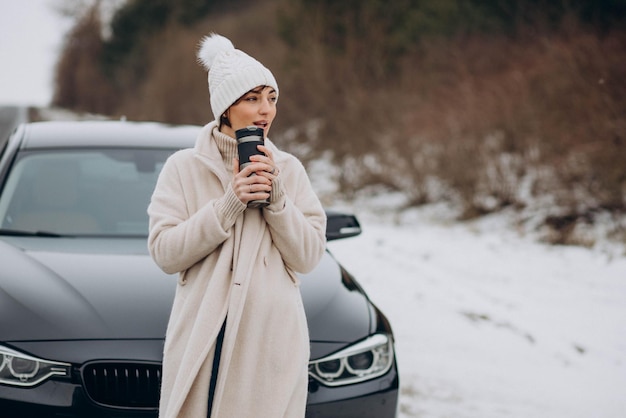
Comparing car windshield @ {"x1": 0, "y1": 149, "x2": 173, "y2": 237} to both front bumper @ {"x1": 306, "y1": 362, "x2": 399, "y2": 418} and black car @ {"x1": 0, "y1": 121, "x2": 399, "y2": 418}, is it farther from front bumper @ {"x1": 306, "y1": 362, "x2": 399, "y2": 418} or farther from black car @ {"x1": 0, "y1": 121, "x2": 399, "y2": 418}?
front bumper @ {"x1": 306, "y1": 362, "x2": 399, "y2": 418}

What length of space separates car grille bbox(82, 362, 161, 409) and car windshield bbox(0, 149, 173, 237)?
1155 millimetres

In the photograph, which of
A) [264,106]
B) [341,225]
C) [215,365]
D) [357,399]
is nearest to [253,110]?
[264,106]

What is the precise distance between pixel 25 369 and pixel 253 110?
1201mm

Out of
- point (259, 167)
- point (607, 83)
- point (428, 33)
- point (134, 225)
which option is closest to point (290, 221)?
point (259, 167)

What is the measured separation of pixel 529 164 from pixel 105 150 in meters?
6.64

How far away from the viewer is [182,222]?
2.13 metres

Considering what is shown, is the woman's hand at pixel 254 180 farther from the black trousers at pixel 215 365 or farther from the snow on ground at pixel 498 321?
the snow on ground at pixel 498 321

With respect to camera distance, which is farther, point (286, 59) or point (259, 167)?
point (286, 59)

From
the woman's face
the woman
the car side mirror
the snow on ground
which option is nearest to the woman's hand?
the woman

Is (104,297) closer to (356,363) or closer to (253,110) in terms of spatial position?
(356,363)

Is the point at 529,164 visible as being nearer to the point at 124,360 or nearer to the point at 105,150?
the point at 105,150

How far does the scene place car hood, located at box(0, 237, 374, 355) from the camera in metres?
2.73

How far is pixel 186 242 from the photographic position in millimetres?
2055

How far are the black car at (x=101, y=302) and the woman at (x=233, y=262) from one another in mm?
540
